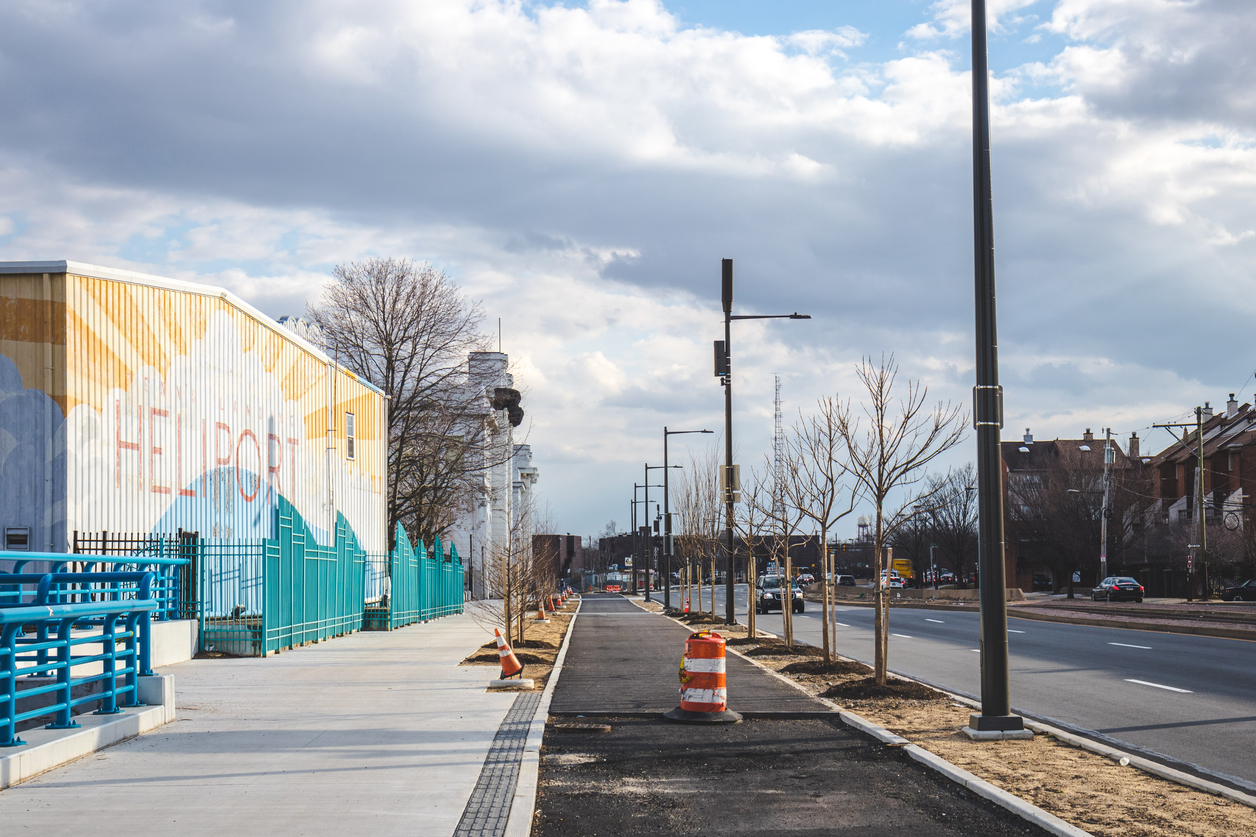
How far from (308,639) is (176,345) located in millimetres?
6820

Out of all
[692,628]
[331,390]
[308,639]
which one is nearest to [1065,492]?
[692,628]

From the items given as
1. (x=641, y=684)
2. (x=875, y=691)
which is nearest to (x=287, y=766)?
(x=641, y=684)

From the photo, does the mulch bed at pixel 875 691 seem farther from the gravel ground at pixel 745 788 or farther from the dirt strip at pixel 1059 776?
the gravel ground at pixel 745 788

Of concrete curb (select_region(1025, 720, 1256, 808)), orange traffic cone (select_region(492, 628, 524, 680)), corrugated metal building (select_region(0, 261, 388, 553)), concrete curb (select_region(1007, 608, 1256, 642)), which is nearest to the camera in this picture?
concrete curb (select_region(1025, 720, 1256, 808))

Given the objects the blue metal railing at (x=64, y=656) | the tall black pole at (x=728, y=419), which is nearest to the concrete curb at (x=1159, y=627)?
the tall black pole at (x=728, y=419)

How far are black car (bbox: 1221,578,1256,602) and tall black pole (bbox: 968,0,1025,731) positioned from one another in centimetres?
5505

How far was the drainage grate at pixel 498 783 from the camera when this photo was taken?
22.0 feet

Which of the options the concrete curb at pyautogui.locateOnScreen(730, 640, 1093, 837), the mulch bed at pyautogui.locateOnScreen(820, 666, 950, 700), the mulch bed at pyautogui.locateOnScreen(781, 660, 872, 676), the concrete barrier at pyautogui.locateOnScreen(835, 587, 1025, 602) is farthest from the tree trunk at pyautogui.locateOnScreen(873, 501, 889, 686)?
the concrete barrier at pyautogui.locateOnScreen(835, 587, 1025, 602)

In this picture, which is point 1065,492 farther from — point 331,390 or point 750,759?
point 750,759

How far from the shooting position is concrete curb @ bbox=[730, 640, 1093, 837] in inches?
263

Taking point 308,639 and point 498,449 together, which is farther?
point 498,449

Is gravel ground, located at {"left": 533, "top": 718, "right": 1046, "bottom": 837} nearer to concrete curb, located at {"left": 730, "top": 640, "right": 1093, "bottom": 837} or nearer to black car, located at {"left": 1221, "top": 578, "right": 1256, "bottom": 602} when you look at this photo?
concrete curb, located at {"left": 730, "top": 640, "right": 1093, "bottom": 837}

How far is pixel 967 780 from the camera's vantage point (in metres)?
7.99

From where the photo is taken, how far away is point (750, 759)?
9172 millimetres
